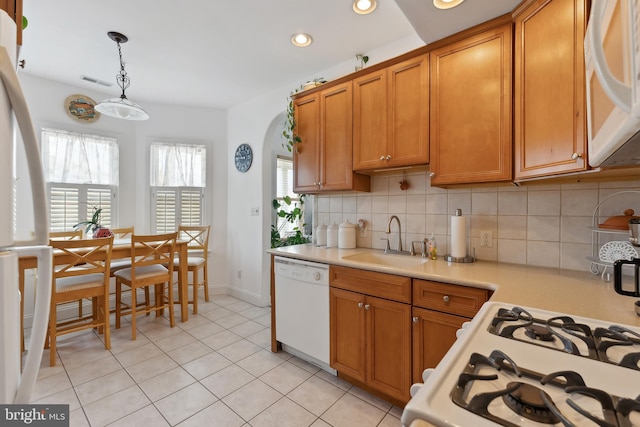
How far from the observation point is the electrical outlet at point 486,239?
1.85 meters

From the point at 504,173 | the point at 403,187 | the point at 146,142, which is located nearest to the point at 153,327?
the point at 146,142

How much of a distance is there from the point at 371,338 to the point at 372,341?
0.06 feet

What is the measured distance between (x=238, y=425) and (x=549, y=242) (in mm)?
2144

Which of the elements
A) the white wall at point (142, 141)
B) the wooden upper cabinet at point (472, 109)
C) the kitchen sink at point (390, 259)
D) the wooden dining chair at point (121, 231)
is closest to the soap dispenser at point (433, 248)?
the kitchen sink at point (390, 259)

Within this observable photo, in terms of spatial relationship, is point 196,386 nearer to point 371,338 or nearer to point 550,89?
point 371,338

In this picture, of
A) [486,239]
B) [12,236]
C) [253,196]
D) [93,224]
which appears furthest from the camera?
[253,196]

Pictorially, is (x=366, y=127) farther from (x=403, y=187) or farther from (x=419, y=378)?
(x=419, y=378)

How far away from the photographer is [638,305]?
96 cm

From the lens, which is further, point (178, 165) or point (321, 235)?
point (178, 165)

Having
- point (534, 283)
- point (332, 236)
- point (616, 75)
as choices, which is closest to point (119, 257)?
point (332, 236)

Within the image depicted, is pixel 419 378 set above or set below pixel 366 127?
below

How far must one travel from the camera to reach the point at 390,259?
2137mm

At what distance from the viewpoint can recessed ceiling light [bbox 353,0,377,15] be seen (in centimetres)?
185

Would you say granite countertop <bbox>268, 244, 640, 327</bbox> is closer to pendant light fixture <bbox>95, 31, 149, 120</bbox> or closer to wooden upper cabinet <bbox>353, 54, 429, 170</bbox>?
wooden upper cabinet <bbox>353, 54, 429, 170</bbox>
